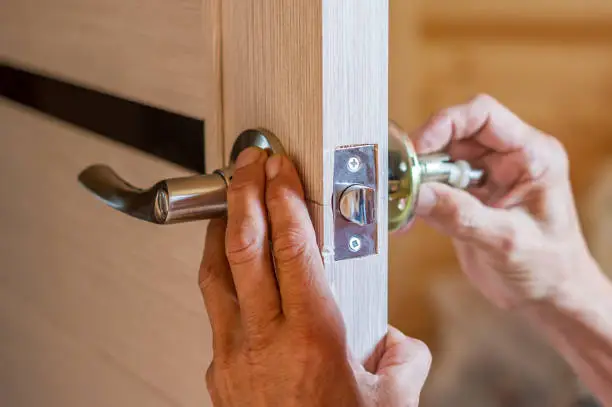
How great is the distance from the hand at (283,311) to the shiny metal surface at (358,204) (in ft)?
0.06

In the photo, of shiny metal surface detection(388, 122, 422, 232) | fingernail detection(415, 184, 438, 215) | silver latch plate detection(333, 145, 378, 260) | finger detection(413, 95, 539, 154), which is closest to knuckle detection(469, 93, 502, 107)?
finger detection(413, 95, 539, 154)

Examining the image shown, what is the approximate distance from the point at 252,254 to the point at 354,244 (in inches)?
2.0

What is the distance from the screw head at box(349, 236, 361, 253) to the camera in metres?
0.39

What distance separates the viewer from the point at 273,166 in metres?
0.39

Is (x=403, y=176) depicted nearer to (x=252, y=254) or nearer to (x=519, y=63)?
(x=252, y=254)

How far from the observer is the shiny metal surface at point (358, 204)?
378 mm

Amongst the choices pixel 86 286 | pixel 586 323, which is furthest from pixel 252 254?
pixel 586 323

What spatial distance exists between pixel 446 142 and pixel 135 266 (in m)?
0.28

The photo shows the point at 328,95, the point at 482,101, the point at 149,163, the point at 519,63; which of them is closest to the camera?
the point at 328,95

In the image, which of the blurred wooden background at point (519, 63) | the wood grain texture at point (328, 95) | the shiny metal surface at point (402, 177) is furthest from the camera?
the blurred wooden background at point (519, 63)

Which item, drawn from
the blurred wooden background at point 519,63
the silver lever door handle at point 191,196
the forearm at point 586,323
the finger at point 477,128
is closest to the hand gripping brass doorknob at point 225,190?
the silver lever door handle at point 191,196

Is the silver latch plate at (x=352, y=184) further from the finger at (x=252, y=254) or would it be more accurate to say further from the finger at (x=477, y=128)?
the finger at (x=477, y=128)

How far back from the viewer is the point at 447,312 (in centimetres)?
127

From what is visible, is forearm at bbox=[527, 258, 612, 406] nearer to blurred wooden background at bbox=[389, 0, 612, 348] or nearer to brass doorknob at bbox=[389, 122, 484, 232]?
brass doorknob at bbox=[389, 122, 484, 232]
